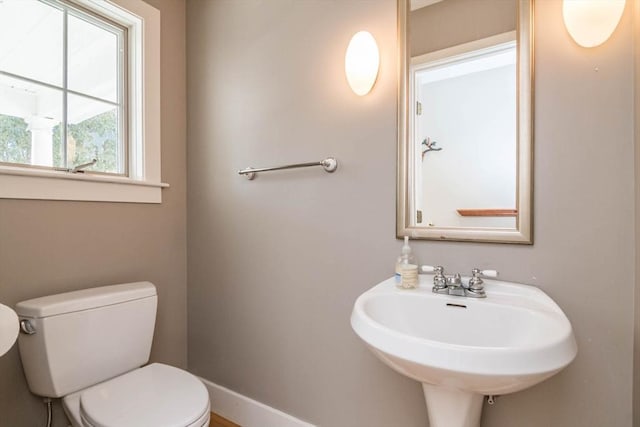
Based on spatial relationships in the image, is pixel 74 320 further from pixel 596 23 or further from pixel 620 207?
pixel 596 23

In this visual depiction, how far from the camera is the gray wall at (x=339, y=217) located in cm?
85

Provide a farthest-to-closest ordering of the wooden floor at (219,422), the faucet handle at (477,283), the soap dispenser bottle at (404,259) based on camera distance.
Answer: the wooden floor at (219,422)
the soap dispenser bottle at (404,259)
the faucet handle at (477,283)

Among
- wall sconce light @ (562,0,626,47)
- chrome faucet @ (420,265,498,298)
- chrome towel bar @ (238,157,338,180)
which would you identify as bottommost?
chrome faucet @ (420,265,498,298)

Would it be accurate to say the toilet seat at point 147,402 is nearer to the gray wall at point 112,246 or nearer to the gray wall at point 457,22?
the gray wall at point 112,246

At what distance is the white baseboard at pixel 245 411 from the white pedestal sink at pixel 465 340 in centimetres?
77

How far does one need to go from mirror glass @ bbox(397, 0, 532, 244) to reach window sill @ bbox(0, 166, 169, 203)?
4.16 feet

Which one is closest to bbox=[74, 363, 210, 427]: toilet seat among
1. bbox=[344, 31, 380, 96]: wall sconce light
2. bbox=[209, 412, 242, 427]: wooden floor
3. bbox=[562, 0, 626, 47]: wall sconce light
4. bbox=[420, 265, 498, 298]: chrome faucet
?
bbox=[209, 412, 242, 427]: wooden floor

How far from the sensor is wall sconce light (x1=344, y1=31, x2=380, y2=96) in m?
1.17

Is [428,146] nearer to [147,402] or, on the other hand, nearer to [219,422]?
[147,402]

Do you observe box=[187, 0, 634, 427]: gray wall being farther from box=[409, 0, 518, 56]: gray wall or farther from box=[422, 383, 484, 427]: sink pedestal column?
box=[422, 383, 484, 427]: sink pedestal column

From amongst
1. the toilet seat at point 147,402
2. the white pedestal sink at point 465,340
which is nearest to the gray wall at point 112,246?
the toilet seat at point 147,402

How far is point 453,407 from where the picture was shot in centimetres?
84

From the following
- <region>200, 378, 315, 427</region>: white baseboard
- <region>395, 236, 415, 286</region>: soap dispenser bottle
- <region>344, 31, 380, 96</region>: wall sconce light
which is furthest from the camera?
<region>200, 378, 315, 427</region>: white baseboard

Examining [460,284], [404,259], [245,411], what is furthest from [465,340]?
[245,411]
